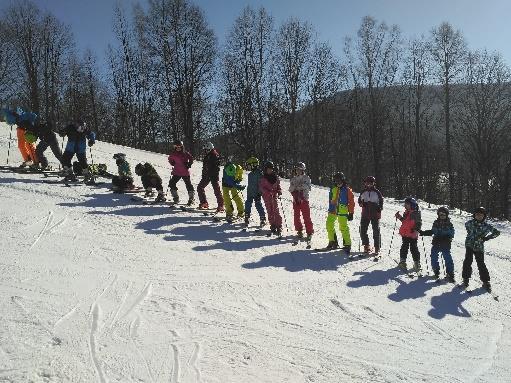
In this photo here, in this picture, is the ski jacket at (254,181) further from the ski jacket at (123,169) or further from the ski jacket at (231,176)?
the ski jacket at (123,169)

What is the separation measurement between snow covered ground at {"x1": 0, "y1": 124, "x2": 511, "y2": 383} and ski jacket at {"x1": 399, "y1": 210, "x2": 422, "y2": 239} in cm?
82

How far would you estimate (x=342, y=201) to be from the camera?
10344mm

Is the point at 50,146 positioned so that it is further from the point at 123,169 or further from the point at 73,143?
the point at 123,169

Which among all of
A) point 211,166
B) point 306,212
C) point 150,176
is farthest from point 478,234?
point 150,176

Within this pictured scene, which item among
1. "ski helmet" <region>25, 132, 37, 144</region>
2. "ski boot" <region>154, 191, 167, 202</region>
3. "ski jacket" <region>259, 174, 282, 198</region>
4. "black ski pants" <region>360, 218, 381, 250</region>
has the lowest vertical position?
"black ski pants" <region>360, 218, 381, 250</region>

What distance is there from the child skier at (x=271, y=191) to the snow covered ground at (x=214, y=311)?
1.50 feet

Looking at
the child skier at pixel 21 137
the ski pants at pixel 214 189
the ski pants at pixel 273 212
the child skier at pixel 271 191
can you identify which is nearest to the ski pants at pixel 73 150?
the child skier at pixel 21 137

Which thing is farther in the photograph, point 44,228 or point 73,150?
point 73,150

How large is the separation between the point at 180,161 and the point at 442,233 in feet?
23.4

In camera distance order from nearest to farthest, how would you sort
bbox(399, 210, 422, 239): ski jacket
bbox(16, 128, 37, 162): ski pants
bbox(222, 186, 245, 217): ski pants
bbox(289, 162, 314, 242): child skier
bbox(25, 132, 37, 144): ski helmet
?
1. bbox(399, 210, 422, 239): ski jacket
2. bbox(289, 162, 314, 242): child skier
3. bbox(222, 186, 245, 217): ski pants
4. bbox(25, 132, 37, 144): ski helmet
5. bbox(16, 128, 37, 162): ski pants

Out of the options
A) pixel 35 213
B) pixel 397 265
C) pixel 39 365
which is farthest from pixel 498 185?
pixel 39 365

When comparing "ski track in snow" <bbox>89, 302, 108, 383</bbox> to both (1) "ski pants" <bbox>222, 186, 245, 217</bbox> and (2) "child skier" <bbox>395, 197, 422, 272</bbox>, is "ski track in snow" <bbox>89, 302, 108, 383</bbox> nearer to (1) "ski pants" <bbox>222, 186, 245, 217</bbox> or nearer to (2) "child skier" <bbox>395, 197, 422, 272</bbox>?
(1) "ski pants" <bbox>222, 186, 245, 217</bbox>

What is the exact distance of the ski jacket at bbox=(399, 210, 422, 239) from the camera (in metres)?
9.61

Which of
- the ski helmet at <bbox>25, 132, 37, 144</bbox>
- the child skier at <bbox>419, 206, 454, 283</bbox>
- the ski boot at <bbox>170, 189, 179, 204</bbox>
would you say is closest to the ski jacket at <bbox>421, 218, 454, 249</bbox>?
the child skier at <bbox>419, 206, 454, 283</bbox>
